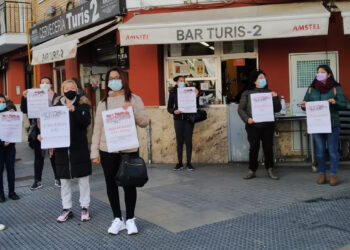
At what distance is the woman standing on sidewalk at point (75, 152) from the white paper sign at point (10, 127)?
1.43 meters

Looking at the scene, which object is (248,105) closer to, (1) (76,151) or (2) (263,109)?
(2) (263,109)

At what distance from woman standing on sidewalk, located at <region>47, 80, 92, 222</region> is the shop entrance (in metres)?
4.13

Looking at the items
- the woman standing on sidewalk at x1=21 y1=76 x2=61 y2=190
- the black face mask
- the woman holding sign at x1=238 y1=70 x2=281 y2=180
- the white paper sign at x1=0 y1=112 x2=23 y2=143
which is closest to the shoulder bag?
the black face mask

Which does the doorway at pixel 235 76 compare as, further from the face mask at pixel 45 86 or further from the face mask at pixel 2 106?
the face mask at pixel 2 106

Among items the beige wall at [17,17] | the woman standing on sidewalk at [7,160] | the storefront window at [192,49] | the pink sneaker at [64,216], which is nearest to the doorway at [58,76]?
the beige wall at [17,17]

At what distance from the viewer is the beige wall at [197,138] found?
29.9 ft

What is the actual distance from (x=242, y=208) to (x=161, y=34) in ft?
13.0

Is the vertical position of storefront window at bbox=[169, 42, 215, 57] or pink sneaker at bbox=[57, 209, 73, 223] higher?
storefront window at bbox=[169, 42, 215, 57]

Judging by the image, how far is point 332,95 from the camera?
6.90 metres

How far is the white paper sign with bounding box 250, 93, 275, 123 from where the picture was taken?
727 centimetres

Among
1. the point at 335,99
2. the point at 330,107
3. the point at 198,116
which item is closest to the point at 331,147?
the point at 330,107

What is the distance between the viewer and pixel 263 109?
7277 millimetres

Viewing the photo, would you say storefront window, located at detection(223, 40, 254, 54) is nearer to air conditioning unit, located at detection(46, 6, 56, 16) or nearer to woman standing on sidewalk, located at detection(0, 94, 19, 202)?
woman standing on sidewalk, located at detection(0, 94, 19, 202)

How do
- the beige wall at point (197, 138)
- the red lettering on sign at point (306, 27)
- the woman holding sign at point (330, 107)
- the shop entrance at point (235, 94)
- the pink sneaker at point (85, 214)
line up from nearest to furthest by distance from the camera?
the pink sneaker at point (85, 214) → the woman holding sign at point (330, 107) → the red lettering on sign at point (306, 27) → the shop entrance at point (235, 94) → the beige wall at point (197, 138)
